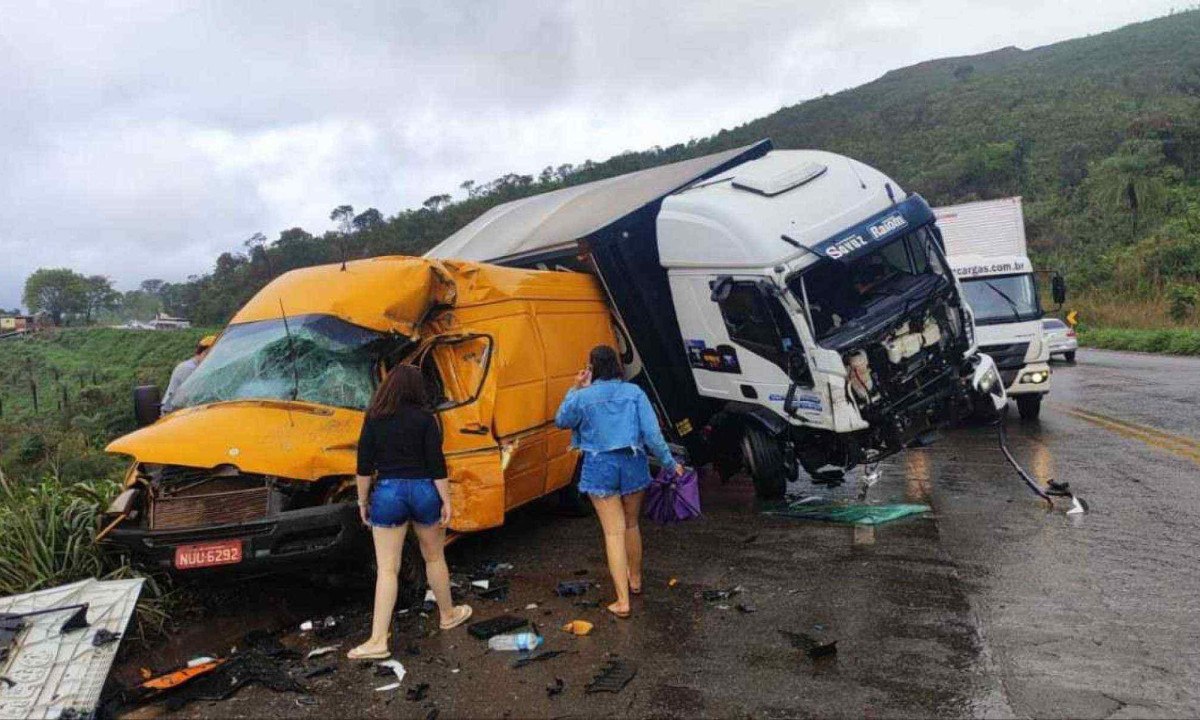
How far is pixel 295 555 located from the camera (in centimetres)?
541

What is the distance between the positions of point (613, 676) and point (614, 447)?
59.1 inches

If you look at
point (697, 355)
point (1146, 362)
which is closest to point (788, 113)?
point (1146, 362)

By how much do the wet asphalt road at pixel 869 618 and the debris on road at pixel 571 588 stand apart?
93 mm

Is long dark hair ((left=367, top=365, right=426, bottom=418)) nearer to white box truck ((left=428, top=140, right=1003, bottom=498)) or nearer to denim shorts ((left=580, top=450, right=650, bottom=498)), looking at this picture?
denim shorts ((left=580, top=450, right=650, bottom=498))

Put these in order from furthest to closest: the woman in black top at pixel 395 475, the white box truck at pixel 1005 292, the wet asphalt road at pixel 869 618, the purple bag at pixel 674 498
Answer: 1. the white box truck at pixel 1005 292
2. the purple bag at pixel 674 498
3. the woman in black top at pixel 395 475
4. the wet asphalt road at pixel 869 618

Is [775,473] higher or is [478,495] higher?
[478,495]

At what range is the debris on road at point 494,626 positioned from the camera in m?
5.25

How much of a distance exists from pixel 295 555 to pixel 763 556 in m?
3.33

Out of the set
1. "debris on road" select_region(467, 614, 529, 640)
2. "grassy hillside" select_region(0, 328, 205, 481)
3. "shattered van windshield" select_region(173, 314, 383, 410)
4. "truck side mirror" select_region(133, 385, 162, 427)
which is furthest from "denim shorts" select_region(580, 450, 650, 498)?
"grassy hillside" select_region(0, 328, 205, 481)

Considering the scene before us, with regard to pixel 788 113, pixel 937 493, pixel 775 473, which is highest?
pixel 788 113

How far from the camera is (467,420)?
6.53 m

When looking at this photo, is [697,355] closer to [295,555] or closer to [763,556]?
[763,556]

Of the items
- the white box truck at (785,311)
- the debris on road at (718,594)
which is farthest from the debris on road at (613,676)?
the white box truck at (785,311)

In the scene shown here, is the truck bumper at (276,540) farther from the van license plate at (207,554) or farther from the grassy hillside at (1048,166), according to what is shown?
the grassy hillside at (1048,166)
